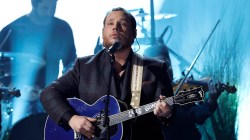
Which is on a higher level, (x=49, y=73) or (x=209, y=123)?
(x=49, y=73)

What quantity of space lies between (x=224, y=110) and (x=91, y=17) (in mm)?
1834

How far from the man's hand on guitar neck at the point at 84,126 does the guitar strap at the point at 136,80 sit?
0.32 metres

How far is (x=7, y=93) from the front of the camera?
425cm

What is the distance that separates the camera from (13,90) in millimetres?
4250

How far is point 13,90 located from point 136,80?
199 cm

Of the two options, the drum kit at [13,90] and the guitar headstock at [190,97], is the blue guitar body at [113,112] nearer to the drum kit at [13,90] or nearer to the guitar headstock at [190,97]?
the guitar headstock at [190,97]

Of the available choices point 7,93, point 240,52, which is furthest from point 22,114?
point 240,52

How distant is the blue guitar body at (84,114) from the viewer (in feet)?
8.53

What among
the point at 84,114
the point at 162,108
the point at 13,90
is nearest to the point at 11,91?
the point at 13,90

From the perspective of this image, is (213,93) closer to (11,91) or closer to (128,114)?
(128,114)

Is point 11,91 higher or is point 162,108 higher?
point 162,108

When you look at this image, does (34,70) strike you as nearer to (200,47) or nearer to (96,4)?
(96,4)

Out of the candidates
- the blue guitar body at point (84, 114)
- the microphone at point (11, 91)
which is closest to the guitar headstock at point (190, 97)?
the blue guitar body at point (84, 114)

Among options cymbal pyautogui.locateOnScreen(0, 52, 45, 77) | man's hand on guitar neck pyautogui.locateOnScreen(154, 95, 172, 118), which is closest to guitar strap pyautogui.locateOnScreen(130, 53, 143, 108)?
man's hand on guitar neck pyautogui.locateOnScreen(154, 95, 172, 118)
